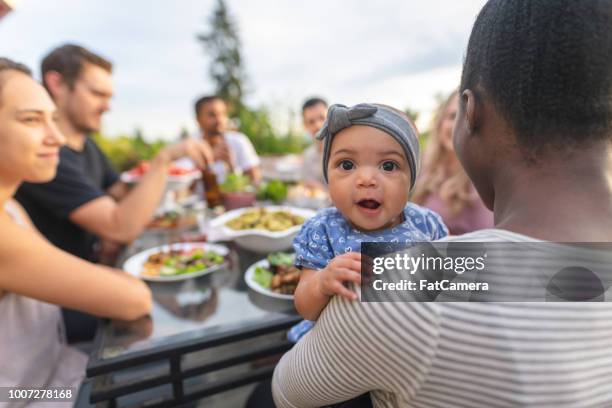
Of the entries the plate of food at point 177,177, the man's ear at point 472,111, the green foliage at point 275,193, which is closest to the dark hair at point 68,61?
the plate of food at point 177,177

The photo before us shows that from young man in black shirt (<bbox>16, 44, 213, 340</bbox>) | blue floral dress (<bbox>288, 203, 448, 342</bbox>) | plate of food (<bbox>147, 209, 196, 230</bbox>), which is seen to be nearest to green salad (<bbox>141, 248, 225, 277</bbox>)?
young man in black shirt (<bbox>16, 44, 213, 340</bbox>)

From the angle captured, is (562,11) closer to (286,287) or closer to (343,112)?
(343,112)

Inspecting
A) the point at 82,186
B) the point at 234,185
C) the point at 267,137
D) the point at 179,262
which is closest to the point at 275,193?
the point at 234,185

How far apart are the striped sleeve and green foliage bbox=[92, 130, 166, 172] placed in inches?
363

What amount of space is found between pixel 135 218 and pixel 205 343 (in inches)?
49.2

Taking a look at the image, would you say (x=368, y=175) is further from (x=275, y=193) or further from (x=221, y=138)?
(x=221, y=138)

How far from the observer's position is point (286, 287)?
1.60 meters

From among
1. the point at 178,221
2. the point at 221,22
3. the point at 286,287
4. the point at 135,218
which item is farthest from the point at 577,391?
the point at 221,22

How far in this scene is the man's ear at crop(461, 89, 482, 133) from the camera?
74cm

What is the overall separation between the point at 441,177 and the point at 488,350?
7.66 ft

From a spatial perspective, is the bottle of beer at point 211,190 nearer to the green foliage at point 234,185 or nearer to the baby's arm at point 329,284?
the green foliage at point 234,185

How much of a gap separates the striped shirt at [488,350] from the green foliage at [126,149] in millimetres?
9423

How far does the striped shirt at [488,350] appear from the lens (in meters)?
0.61

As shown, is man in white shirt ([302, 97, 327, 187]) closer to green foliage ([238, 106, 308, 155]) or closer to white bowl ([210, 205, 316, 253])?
white bowl ([210, 205, 316, 253])
